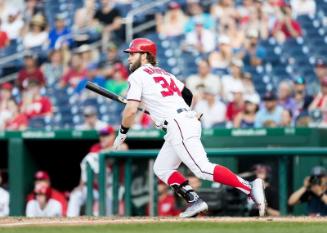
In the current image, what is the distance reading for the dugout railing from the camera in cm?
995

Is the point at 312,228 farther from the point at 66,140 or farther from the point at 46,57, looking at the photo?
the point at 46,57

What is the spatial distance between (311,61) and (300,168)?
3487 mm

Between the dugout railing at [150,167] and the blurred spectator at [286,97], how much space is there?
5.67 ft

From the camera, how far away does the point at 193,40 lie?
45.1 ft

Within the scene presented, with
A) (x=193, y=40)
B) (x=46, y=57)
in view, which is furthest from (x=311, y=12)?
(x=46, y=57)

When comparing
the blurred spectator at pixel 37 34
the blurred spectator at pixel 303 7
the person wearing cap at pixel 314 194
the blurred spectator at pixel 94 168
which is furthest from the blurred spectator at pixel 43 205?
the blurred spectator at pixel 303 7

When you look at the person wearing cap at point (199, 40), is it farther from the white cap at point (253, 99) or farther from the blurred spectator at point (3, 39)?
the blurred spectator at point (3, 39)

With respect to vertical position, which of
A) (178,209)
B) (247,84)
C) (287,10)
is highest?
(287,10)

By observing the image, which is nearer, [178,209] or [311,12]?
[178,209]

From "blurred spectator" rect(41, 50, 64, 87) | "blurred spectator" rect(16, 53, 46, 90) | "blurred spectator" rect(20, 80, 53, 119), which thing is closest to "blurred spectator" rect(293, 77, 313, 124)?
"blurred spectator" rect(20, 80, 53, 119)

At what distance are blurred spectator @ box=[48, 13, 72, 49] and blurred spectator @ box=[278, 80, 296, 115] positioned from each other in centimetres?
356

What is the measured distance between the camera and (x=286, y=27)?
1378cm

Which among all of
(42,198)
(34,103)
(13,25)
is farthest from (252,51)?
(13,25)

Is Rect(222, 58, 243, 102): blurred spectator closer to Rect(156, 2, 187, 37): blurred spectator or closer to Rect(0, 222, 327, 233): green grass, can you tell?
Rect(156, 2, 187, 37): blurred spectator
